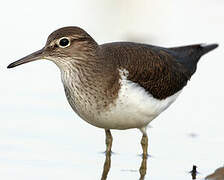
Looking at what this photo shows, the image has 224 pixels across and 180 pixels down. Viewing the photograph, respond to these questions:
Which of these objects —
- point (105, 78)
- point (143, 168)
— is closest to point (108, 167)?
point (143, 168)

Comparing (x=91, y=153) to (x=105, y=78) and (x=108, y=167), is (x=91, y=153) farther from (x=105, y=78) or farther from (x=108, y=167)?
(x=105, y=78)

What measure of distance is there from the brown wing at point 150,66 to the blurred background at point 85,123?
954 mm

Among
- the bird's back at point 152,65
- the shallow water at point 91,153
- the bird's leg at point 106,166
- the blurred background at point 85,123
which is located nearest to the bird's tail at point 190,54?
the bird's back at point 152,65

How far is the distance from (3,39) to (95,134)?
405 cm

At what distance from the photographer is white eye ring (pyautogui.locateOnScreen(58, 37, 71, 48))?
9.20 meters

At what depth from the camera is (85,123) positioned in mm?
11250

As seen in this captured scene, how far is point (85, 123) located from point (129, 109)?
86.6 inches

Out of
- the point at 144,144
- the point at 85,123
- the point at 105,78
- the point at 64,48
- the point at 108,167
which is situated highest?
the point at 64,48

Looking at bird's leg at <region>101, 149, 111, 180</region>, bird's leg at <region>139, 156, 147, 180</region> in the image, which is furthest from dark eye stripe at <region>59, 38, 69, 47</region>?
bird's leg at <region>139, 156, 147, 180</region>

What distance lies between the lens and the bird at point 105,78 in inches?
357

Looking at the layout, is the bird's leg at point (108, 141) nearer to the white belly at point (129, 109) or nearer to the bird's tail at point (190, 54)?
the white belly at point (129, 109)

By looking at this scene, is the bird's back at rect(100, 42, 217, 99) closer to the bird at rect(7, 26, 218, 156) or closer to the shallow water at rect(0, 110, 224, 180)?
the bird at rect(7, 26, 218, 156)

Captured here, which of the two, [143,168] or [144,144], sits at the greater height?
[144,144]

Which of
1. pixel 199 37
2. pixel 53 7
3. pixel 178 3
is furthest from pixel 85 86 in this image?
pixel 178 3
